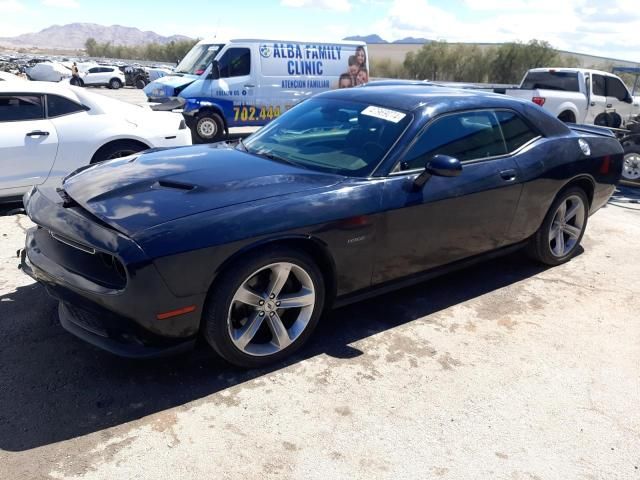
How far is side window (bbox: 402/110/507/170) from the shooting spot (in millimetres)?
3656

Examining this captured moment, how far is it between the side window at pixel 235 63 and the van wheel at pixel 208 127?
3.03 feet

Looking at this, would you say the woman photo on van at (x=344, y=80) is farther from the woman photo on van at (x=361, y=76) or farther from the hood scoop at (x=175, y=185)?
the hood scoop at (x=175, y=185)

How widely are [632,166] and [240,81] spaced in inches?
297

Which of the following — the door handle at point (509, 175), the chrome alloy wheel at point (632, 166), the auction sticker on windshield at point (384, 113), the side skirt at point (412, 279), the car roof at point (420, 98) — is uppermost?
the car roof at point (420, 98)

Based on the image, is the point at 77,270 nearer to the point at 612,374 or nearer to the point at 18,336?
the point at 18,336

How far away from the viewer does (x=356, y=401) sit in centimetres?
293

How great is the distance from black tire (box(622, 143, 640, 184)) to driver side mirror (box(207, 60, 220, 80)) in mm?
7733

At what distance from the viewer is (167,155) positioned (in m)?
3.82

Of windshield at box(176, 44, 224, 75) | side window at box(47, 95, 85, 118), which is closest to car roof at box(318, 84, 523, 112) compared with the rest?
side window at box(47, 95, 85, 118)

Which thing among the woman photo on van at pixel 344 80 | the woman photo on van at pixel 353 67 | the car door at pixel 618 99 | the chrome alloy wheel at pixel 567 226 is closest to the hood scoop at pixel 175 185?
the chrome alloy wheel at pixel 567 226

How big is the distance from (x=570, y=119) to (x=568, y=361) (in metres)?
10.2

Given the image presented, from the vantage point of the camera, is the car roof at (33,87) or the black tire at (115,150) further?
the black tire at (115,150)

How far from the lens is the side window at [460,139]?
366cm

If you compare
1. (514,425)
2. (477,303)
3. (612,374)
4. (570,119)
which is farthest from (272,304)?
(570,119)
